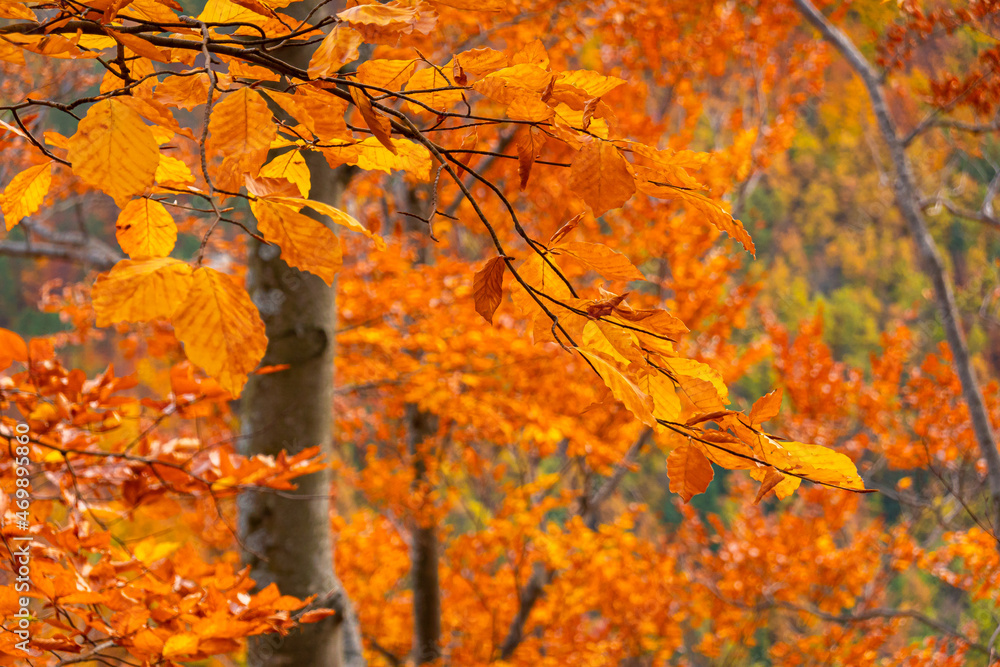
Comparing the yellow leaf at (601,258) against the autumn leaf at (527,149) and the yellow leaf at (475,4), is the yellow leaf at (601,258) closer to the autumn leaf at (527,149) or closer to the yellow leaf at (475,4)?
the autumn leaf at (527,149)

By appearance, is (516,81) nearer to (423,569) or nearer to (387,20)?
(387,20)

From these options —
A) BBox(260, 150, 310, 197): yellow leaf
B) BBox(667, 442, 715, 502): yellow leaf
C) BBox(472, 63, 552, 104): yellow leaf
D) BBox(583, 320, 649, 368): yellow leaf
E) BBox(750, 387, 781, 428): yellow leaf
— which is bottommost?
BBox(667, 442, 715, 502): yellow leaf

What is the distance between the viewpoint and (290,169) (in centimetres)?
58

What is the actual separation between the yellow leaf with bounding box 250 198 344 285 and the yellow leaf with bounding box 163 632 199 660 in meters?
0.49

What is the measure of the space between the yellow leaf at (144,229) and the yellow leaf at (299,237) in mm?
144

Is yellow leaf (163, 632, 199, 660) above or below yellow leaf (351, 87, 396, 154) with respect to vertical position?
below

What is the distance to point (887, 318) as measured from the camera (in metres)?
25.0

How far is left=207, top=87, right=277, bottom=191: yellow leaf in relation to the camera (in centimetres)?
43

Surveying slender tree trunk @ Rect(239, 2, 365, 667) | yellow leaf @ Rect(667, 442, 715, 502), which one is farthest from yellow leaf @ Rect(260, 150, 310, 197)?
slender tree trunk @ Rect(239, 2, 365, 667)

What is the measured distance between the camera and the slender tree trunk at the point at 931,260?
2387 millimetres

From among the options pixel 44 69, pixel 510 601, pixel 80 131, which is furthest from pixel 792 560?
pixel 44 69

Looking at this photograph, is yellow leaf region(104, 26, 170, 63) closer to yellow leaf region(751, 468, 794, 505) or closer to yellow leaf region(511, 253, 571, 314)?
yellow leaf region(511, 253, 571, 314)

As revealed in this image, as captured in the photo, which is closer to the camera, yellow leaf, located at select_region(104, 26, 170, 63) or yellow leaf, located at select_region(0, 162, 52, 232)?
yellow leaf, located at select_region(104, 26, 170, 63)

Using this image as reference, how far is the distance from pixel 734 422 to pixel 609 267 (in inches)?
6.6
